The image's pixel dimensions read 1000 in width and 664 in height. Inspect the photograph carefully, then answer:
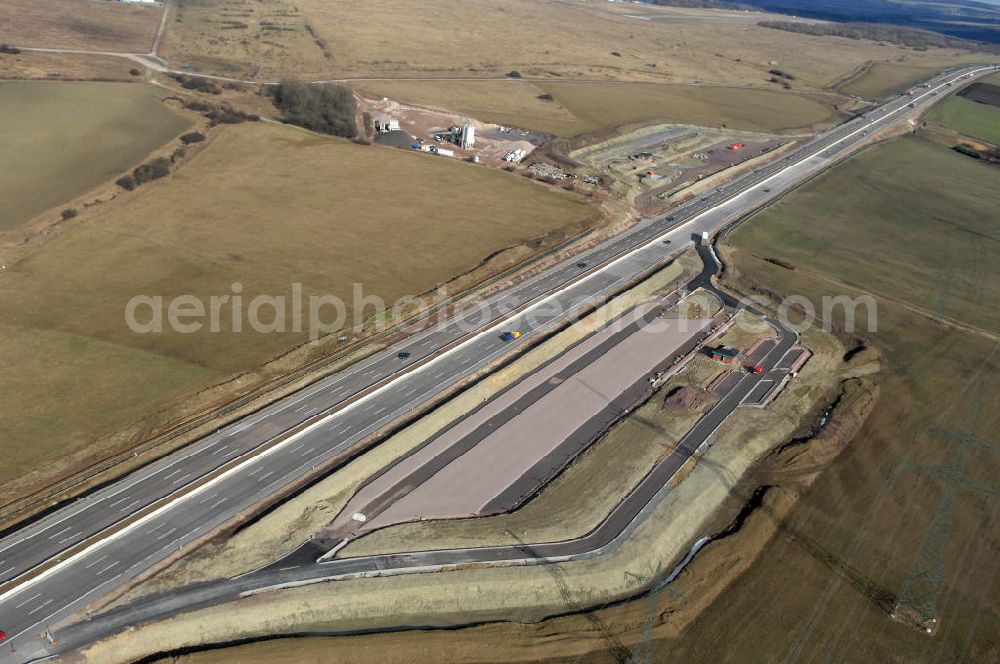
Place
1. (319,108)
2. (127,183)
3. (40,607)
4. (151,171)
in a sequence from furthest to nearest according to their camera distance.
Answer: (319,108) < (151,171) < (127,183) < (40,607)

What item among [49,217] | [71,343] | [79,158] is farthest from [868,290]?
[79,158]

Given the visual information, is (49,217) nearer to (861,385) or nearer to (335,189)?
(335,189)

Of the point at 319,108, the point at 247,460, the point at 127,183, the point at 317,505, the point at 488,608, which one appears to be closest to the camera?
the point at 488,608

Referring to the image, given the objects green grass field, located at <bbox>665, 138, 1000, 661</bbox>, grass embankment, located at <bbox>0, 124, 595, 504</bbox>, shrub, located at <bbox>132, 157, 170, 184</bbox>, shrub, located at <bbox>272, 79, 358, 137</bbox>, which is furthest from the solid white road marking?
shrub, located at <bbox>272, 79, 358, 137</bbox>

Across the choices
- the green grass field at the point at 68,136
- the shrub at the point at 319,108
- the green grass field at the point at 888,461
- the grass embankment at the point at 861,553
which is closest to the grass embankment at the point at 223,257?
the shrub at the point at 319,108

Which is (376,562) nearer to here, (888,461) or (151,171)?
(888,461)

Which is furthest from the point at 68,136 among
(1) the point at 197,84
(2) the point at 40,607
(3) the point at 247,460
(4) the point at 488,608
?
(4) the point at 488,608
